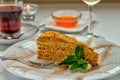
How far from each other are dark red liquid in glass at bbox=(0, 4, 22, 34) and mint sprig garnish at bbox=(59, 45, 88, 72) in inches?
9.9

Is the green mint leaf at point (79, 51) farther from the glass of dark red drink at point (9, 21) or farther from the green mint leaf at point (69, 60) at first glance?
the glass of dark red drink at point (9, 21)

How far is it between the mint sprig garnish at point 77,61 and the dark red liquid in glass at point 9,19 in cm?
25

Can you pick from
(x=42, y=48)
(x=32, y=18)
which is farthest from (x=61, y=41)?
(x=32, y=18)

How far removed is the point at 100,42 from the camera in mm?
803

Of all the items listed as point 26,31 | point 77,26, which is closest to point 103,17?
point 77,26

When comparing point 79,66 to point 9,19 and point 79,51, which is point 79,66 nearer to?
point 79,51

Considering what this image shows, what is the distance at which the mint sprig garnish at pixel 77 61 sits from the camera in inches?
26.6

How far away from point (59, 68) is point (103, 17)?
1.51 ft

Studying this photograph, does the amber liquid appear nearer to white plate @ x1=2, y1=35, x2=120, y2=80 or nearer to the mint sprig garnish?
white plate @ x1=2, y1=35, x2=120, y2=80

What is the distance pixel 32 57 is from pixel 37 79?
0.13 metres

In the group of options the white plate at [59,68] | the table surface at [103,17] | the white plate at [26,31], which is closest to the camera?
the white plate at [59,68]

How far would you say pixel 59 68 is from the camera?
693 mm

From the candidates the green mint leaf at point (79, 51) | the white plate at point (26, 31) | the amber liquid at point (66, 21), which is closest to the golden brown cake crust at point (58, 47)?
the green mint leaf at point (79, 51)

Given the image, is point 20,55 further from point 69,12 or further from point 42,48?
point 69,12
